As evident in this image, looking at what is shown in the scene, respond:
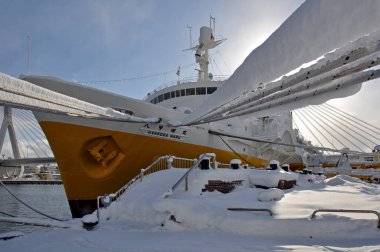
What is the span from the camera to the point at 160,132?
14.2 m

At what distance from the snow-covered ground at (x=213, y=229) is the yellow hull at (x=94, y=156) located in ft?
16.8

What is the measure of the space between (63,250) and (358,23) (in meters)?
5.24

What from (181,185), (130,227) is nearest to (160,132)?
(181,185)

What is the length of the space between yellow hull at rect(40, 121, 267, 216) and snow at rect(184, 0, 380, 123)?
974 centimetres

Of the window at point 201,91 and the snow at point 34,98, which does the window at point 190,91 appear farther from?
the snow at point 34,98

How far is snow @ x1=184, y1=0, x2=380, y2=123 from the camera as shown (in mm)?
2426

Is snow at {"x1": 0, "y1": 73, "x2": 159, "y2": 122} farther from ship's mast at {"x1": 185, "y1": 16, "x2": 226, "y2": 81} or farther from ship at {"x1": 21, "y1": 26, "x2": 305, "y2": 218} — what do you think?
ship's mast at {"x1": 185, "y1": 16, "x2": 226, "y2": 81}

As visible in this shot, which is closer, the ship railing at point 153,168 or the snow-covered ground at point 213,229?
the snow-covered ground at point 213,229

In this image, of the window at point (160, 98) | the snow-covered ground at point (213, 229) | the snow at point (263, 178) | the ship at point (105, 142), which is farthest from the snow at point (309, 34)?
the window at point (160, 98)

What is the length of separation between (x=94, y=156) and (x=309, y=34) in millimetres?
11200

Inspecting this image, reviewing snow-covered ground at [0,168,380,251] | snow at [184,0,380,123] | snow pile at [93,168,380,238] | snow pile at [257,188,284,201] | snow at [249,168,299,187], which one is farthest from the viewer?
snow at [249,168,299,187]

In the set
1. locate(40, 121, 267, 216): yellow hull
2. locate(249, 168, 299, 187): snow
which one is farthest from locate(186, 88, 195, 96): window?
locate(249, 168, 299, 187): snow

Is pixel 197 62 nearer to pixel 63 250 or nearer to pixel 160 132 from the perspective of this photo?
pixel 160 132

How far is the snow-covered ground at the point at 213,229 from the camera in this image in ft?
15.5
